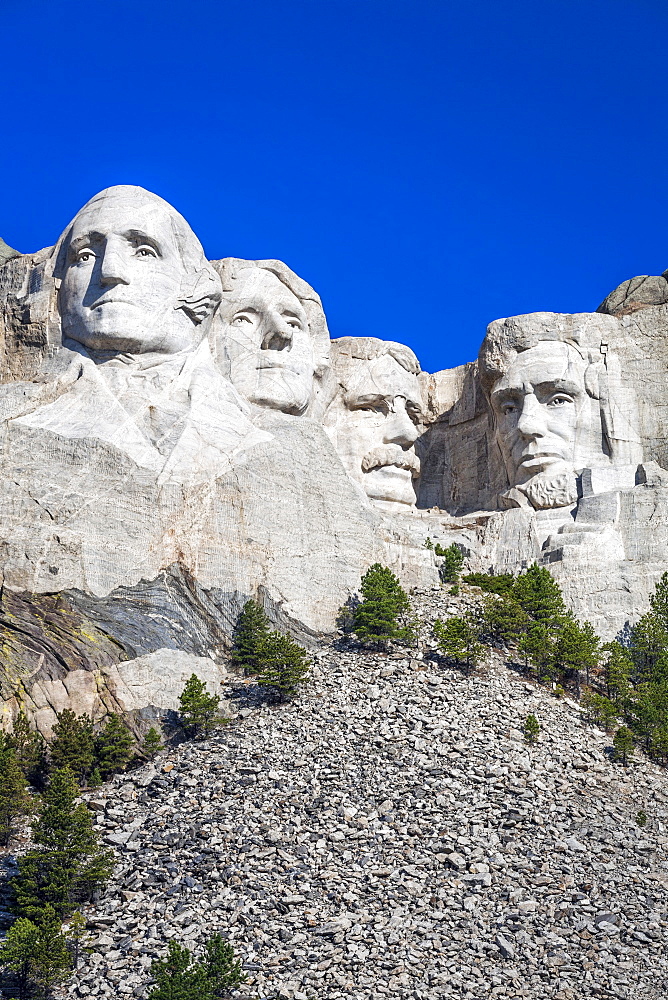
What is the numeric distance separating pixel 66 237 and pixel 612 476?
420 inches

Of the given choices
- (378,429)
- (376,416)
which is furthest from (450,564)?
(376,416)

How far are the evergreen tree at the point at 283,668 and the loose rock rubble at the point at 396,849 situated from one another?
293 mm

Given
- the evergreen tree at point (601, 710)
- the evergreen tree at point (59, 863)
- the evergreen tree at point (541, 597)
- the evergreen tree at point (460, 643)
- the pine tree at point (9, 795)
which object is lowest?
the evergreen tree at point (59, 863)

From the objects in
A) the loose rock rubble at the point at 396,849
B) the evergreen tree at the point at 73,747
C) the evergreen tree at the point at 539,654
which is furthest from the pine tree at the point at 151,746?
the evergreen tree at the point at 539,654

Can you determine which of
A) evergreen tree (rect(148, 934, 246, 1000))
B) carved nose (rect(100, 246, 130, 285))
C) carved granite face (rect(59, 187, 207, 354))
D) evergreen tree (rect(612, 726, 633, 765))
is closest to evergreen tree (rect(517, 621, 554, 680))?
evergreen tree (rect(612, 726, 633, 765))

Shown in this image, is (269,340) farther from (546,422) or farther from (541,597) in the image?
(541,597)

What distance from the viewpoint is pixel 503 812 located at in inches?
901

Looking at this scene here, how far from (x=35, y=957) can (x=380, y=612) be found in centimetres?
903

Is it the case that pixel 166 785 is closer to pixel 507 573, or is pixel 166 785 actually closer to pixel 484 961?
pixel 484 961

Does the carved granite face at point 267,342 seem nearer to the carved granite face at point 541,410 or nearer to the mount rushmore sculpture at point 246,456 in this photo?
the mount rushmore sculpture at point 246,456

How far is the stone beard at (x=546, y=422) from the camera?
105 ft

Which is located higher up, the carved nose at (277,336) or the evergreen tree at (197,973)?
the carved nose at (277,336)

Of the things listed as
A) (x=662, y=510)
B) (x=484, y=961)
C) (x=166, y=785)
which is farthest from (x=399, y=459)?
(x=484, y=961)

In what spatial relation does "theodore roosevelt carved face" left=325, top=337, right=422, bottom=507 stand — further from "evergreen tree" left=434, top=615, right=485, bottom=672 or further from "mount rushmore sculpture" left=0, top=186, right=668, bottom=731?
"evergreen tree" left=434, top=615, right=485, bottom=672
